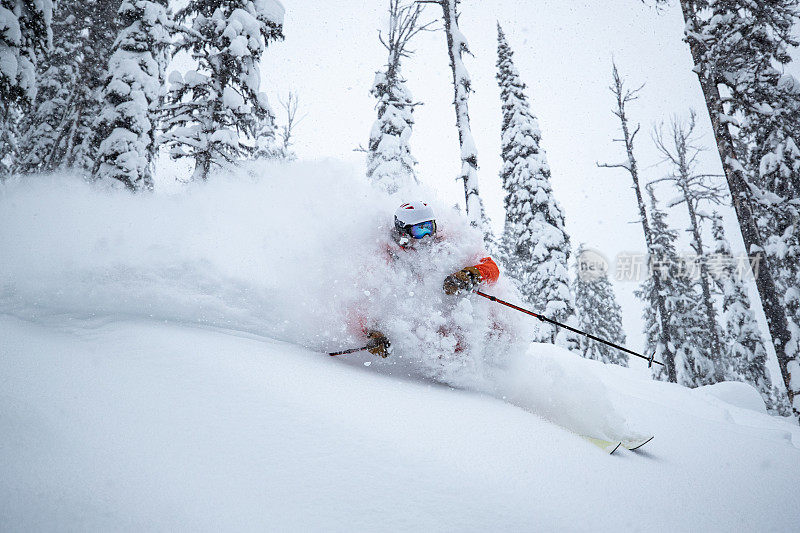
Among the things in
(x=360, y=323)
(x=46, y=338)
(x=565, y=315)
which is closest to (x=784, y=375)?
(x=565, y=315)

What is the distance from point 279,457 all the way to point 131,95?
1464cm

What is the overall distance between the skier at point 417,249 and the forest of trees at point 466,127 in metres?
1.13

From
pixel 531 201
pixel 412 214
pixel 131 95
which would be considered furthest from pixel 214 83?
pixel 531 201

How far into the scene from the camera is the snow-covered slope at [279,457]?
5.26 feet

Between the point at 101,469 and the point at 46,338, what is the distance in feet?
5.69

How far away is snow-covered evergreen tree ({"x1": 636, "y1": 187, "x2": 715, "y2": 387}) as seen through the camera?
65.3ft

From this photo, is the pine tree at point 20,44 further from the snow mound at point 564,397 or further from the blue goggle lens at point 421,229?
the snow mound at point 564,397

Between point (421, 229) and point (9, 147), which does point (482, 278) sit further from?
point (9, 147)

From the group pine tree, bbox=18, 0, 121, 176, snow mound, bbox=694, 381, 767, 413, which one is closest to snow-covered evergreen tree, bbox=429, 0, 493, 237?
Answer: snow mound, bbox=694, 381, 767, 413

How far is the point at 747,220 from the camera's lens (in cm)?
835

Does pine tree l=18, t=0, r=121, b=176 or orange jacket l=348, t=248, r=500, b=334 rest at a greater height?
pine tree l=18, t=0, r=121, b=176

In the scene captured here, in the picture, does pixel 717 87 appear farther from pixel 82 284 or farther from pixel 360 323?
pixel 82 284

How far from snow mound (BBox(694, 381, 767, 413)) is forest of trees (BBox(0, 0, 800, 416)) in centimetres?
146

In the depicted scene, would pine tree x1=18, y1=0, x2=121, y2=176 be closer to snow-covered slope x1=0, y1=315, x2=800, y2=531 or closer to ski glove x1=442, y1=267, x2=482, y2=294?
snow-covered slope x1=0, y1=315, x2=800, y2=531
